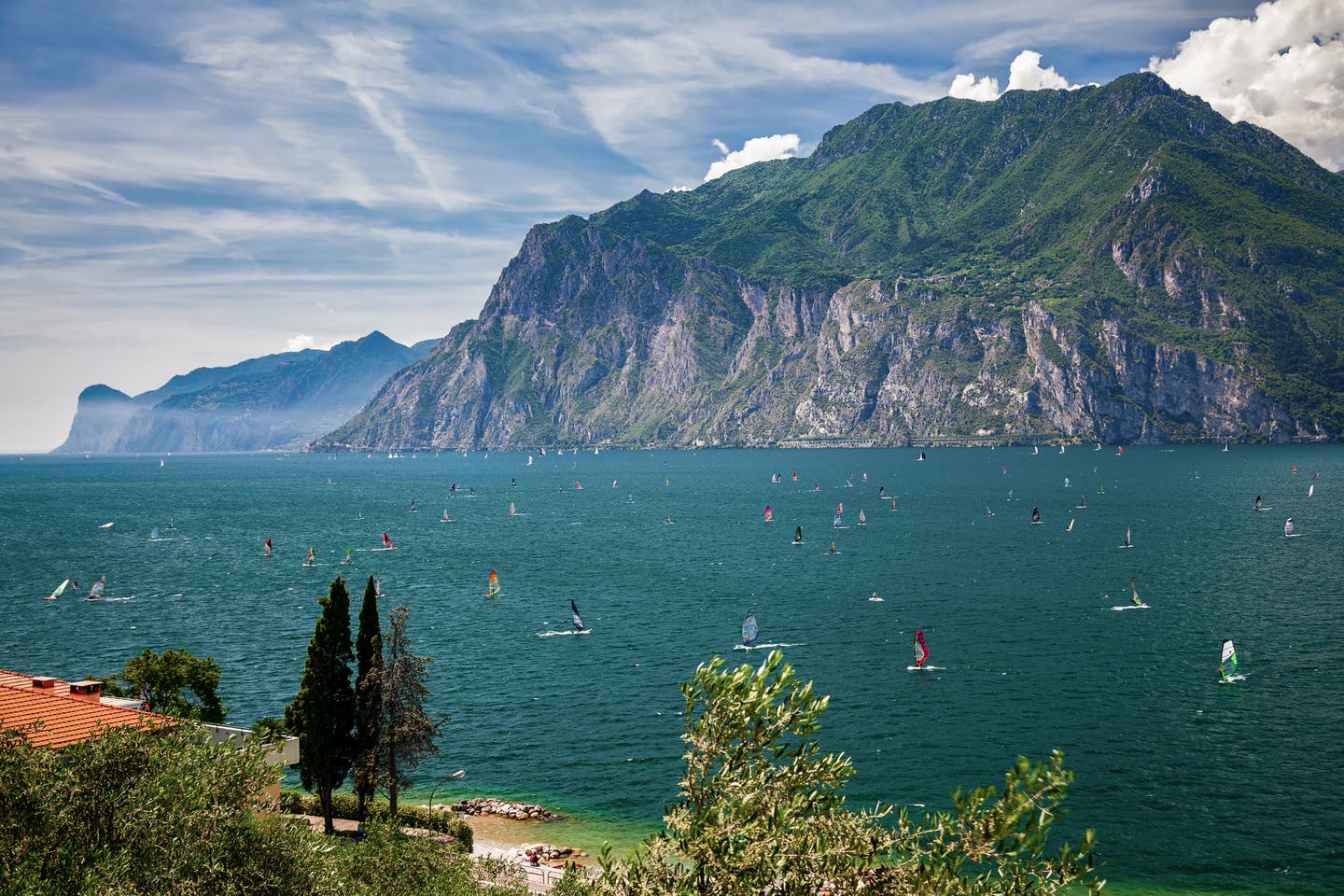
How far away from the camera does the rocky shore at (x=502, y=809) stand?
5284 centimetres

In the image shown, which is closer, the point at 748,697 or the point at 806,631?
the point at 748,697

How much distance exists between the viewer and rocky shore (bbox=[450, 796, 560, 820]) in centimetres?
5284

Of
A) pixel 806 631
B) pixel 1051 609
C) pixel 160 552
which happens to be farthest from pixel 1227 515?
pixel 160 552

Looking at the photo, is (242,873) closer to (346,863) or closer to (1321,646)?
(346,863)

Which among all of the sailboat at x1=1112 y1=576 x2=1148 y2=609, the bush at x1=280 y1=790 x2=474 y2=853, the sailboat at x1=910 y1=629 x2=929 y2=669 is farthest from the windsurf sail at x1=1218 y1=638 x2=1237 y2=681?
the bush at x1=280 y1=790 x2=474 y2=853

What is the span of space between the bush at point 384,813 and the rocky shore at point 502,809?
10.2 feet

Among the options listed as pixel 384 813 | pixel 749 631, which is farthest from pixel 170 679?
pixel 749 631

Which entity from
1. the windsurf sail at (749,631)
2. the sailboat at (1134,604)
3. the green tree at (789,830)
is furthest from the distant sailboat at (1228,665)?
the green tree at (789,830)

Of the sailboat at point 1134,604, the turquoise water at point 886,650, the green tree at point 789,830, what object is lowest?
the turquoise water at point 886,650

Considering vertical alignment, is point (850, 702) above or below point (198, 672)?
below

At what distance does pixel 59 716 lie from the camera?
37.2 metres

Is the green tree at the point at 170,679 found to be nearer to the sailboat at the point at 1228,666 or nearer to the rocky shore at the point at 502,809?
the rocky shore at the point at 502,809

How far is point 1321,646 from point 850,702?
46444 mm

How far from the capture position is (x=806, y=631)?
91.5 meters
